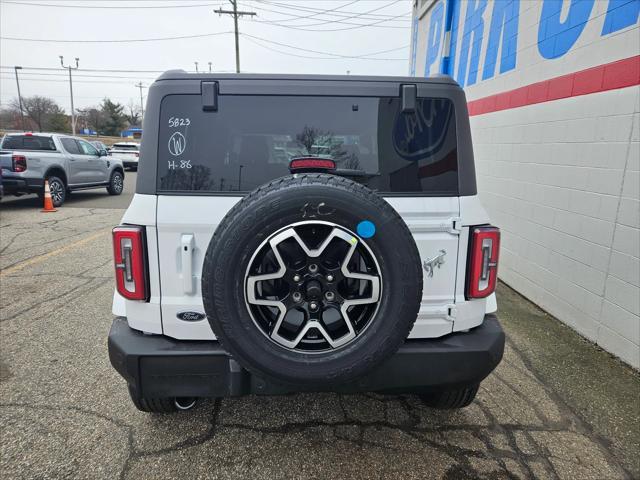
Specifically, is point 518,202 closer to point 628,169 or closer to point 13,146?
point 628,169

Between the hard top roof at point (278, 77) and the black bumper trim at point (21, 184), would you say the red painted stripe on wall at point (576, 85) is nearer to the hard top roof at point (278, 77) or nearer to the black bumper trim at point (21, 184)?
the hard top roof at point (278, 77)

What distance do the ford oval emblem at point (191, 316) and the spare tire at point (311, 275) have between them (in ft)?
0.89

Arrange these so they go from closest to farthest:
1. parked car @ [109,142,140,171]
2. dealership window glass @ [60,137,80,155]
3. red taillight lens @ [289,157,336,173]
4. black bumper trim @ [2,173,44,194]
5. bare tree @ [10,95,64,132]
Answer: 1. red taillight lens @ [289,157,336,173]
2. black bumper trim @ [2,173,44,194]
3. dealership window glass @ [60,137,80,155]
4. parked car @ [109,142,140,171]
5. bare tree @ [10,95,64,132]

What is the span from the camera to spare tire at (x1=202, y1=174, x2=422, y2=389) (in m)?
1.79

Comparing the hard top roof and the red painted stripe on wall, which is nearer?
the hard top roof

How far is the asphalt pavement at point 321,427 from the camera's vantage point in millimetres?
2281

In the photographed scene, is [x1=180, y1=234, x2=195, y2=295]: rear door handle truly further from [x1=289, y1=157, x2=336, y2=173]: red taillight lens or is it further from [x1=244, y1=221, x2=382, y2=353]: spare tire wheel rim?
[x1=289, y1=157, x2=336, y2=173]: red taillight lens

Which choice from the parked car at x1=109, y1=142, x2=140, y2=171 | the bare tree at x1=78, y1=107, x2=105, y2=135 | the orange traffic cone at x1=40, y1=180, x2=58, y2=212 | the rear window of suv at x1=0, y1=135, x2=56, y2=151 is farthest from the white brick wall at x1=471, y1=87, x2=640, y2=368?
the bare tree at x1=78, y1=107, x2=105, y2=135

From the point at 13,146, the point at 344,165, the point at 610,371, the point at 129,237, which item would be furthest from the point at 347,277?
the point at 13,146

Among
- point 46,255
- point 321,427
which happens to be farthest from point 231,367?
point 46,255

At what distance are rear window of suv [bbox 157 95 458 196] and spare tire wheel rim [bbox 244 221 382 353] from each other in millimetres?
432

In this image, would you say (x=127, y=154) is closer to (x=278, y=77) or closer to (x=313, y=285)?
(x=278, y=77)

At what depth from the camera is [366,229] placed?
1807 millimetres

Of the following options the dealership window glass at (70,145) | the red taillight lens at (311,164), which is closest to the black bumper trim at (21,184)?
the dealership window glass at (70,145)
